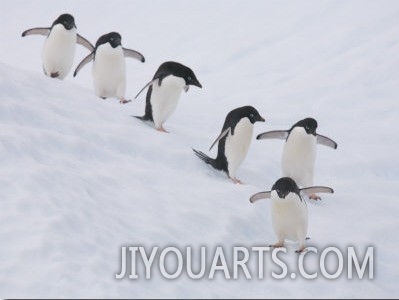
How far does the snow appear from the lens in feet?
14.9

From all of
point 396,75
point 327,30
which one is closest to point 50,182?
point 396,75

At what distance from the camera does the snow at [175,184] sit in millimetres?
4547

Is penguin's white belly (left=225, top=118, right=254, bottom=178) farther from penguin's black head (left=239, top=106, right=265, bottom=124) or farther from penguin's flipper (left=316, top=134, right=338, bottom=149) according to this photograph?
penguin's flipper (left=316, top=134, right=338, bottom=149)

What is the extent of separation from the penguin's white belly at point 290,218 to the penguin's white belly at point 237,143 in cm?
125

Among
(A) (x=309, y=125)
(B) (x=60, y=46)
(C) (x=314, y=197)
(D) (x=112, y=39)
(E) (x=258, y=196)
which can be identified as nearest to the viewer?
(E) (x=258, y=196)

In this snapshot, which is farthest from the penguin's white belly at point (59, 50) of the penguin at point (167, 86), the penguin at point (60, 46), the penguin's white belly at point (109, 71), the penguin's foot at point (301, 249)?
the penguin's foot at point (301, 249)

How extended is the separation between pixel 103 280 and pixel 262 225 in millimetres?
1650

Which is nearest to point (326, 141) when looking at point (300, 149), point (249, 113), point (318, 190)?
point (300, 149)

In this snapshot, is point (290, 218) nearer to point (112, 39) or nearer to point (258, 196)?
point (258, 196)

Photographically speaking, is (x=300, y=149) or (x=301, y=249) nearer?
(x=301, y=249)

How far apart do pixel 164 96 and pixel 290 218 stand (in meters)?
2.20

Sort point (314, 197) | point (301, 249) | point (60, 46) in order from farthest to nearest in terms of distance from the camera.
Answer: point (60, 46), point (314, 197), point (301, 249)

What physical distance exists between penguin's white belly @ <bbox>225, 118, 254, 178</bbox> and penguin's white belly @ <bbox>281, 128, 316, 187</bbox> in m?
0.32

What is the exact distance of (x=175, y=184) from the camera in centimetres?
609
